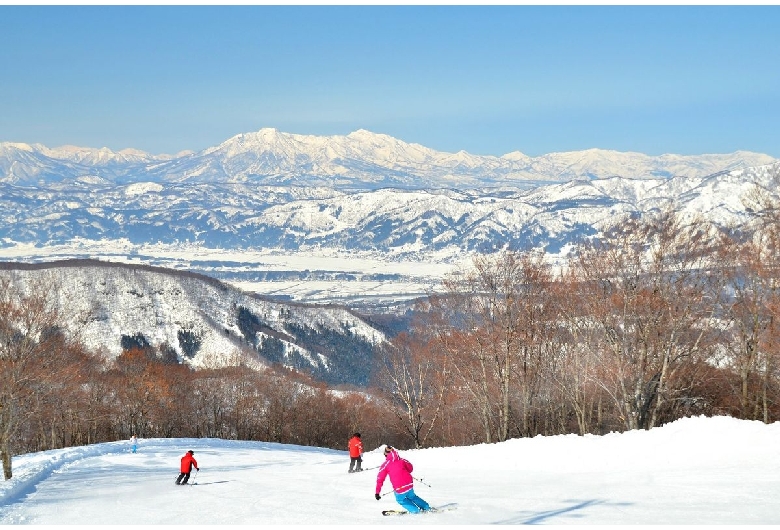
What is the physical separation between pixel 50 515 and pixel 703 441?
23.1 m

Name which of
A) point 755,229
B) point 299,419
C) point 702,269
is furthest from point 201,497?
point 299,419

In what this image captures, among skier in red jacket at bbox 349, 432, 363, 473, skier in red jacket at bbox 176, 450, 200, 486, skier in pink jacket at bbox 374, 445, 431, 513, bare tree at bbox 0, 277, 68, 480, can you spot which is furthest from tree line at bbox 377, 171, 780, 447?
bare tree at bbox 0, 277, 68, 480

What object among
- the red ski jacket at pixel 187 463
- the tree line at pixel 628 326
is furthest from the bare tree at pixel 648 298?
the red ski jacket at pixel 187 463

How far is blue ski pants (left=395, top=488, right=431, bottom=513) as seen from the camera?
800 inches

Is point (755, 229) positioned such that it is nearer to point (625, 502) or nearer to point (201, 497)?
point (625, 502)

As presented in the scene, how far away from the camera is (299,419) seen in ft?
353

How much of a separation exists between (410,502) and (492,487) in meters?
5.60

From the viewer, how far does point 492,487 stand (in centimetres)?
2511

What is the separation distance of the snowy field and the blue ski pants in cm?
35

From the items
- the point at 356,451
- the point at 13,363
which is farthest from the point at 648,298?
the point at 13,363

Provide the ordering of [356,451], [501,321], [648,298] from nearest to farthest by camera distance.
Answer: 1. [356,451]
2. [648,298]
3. [501,321]

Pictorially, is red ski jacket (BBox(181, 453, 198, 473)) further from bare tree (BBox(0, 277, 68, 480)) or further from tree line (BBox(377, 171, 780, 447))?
tree line (BBox(377, 171, 780, 447))

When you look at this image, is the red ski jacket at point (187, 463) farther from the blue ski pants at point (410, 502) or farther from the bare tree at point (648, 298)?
the bare tree at point (648, 298)

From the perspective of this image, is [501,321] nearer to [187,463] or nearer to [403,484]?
[187,463]
